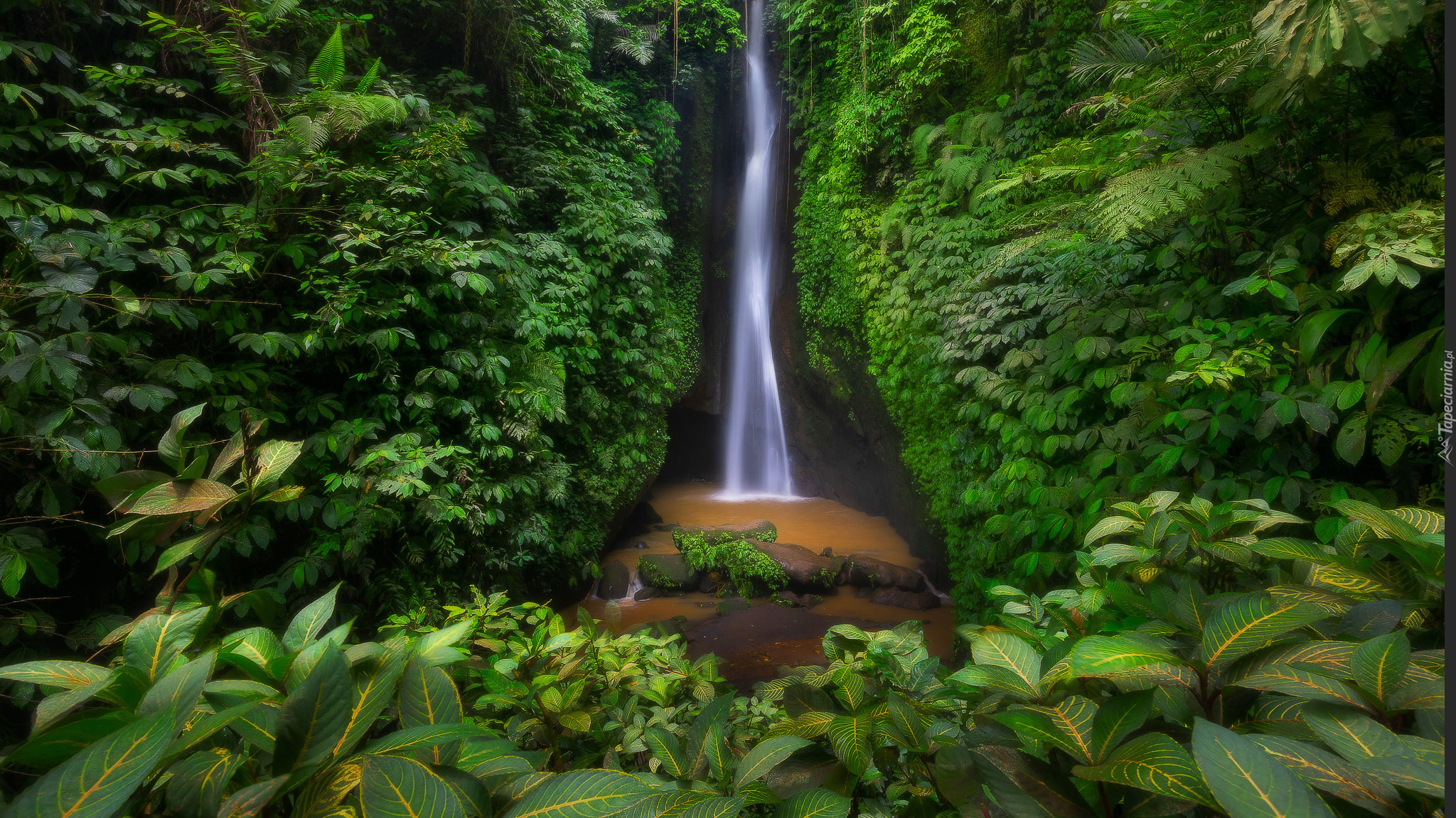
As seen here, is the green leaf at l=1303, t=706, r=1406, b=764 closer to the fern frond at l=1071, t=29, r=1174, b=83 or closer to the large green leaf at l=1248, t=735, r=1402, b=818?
the large green leaf at l=1248, t=735, r=1402, b=818

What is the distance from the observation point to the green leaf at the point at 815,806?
2.46 feet

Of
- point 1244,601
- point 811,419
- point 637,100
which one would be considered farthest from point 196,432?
point 811,419

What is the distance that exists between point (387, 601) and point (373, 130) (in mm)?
3017

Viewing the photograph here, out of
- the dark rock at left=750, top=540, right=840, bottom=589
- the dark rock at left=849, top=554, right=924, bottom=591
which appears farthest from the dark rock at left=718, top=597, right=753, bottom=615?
the dark rock at left=849, top=554, right=924, bottom=591

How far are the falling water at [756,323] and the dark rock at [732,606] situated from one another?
4442 mm

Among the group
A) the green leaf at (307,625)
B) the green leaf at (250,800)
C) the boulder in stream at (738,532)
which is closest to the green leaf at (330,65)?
the green leaf at (307,625)

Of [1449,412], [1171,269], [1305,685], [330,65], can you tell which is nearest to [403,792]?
[1305,685]

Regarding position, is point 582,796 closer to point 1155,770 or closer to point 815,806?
point 815,806

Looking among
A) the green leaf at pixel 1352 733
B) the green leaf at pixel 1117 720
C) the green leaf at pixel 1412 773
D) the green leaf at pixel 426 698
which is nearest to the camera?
the green leaf at pixel 1412 773

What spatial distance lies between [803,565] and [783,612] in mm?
618

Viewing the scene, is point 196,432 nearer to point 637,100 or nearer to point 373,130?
point 373,130

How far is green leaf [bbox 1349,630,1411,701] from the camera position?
0.67 metres

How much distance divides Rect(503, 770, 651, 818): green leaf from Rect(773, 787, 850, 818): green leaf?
205 millimetres

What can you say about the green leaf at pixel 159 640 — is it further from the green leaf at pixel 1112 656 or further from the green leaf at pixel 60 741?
the green leaf at pixel 1112 656
